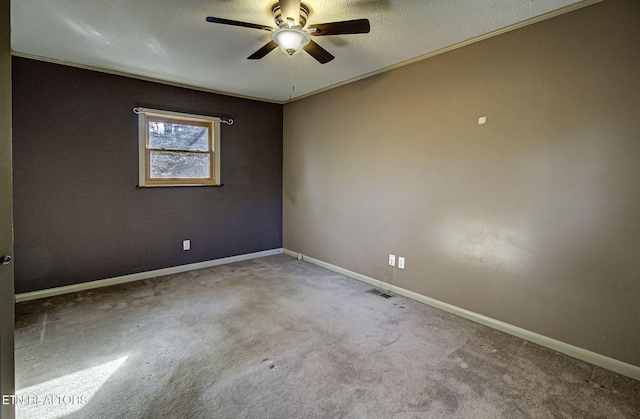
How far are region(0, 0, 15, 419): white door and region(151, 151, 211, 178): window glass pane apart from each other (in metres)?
2.60

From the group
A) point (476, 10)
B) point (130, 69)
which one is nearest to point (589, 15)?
point (476, 10)

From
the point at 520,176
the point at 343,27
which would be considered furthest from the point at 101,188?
the point at 520,176

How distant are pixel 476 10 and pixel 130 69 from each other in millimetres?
3391

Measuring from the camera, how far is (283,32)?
6.91ft

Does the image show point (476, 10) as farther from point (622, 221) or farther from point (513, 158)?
point (622, 221)

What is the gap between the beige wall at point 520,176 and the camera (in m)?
2.08

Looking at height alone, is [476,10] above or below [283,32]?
above

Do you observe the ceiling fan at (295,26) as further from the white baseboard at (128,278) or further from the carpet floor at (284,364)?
the white baseboard at (128,278)

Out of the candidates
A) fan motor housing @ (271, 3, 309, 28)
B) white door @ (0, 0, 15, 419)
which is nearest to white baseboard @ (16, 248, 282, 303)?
white door @ (0, 0, 15, 419)

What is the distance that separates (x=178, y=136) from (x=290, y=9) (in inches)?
104

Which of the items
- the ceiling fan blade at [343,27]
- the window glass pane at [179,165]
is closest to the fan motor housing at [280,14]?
the ceiling fan blade at [343,27]

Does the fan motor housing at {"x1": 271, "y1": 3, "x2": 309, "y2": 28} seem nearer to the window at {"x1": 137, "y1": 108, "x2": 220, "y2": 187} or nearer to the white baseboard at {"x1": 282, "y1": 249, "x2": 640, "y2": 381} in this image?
the window at {"x1": 137, "y1": 108, "x2": 220, "y2": 187}

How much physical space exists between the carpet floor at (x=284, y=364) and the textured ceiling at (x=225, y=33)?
94.7 inches

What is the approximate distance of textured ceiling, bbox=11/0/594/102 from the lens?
2.20 metres
